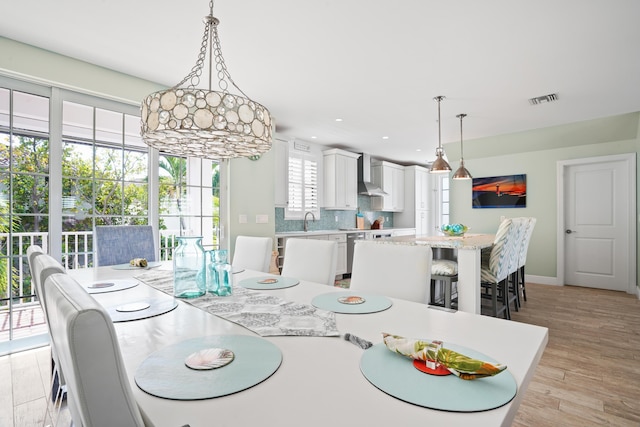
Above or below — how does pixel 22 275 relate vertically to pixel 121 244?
below

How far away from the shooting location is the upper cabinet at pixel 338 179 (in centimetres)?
564

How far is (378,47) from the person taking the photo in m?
2.49

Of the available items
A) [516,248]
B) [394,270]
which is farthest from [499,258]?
[394,270]

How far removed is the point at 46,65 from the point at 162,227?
1635mm

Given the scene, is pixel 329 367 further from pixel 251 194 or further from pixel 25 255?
pixel 251 194

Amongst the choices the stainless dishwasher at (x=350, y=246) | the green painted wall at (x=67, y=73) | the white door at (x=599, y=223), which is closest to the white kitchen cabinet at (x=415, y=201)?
the stainless dishwasher at (x=350, y=246)

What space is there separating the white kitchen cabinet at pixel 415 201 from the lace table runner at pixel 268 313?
6.30 metres

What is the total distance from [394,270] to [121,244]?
213 cm

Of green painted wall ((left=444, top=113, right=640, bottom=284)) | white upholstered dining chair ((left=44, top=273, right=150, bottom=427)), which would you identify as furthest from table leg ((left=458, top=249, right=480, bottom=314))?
green painted wall ((left=444, top=113, right=640, bottom=284))

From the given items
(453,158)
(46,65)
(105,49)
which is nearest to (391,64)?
(105,49)

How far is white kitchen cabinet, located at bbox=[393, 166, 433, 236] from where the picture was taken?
288 inches

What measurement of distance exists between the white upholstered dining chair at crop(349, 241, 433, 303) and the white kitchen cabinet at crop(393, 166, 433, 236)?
581cm

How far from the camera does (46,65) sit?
256cm

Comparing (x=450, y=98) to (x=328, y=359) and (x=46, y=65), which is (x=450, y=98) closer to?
(x=328, y=359)
